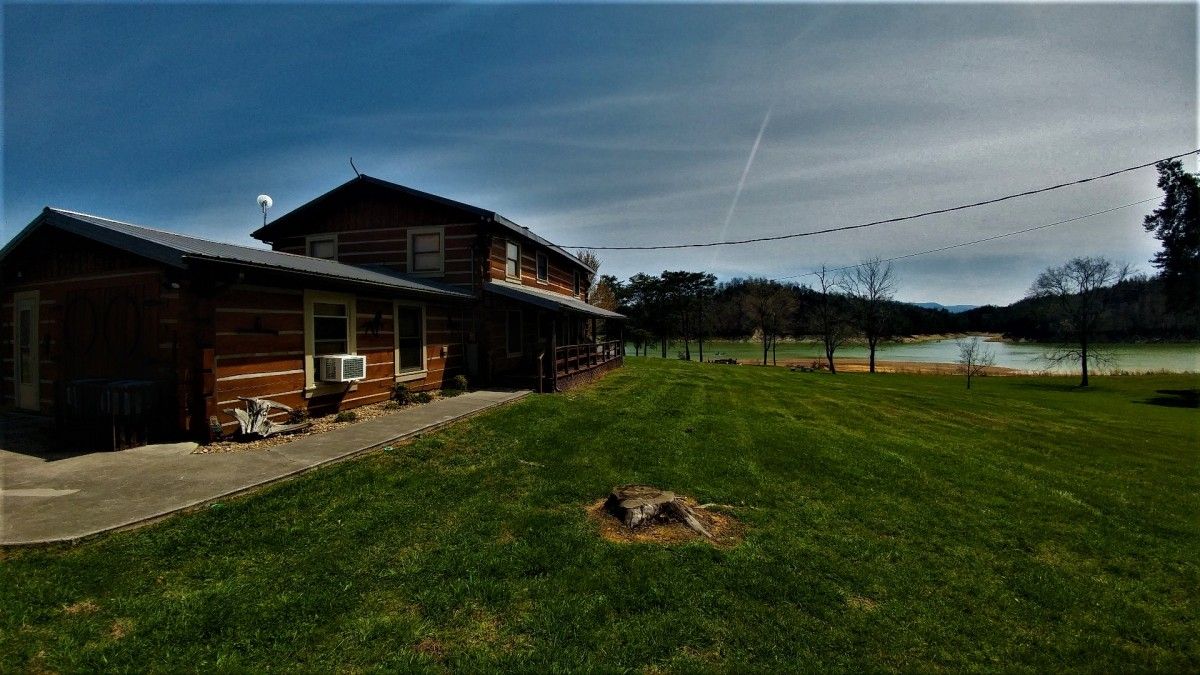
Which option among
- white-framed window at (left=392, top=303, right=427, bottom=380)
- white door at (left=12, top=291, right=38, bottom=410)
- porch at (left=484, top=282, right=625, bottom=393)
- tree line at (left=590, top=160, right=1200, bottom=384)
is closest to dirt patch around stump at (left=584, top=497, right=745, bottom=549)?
white-framed window at (left=392, top=303, right=427, bottom=380)

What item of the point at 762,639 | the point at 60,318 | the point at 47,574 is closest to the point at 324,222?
the point at 60,318

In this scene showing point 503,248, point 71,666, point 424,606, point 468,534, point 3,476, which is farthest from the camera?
point 503,248

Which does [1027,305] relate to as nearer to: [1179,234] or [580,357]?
[1179,234]

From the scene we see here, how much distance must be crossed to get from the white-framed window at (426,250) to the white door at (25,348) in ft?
27.8

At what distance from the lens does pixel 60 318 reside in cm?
884

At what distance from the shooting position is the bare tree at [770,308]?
46531 mm

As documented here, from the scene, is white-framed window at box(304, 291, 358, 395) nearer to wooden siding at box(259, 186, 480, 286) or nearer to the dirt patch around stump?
wooden siding at box(259, 186, 480, 286)

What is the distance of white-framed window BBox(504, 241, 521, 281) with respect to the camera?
640 inches

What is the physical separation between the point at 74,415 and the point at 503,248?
11.2 metres

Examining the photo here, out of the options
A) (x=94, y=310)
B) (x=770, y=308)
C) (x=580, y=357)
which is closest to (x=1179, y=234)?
(x=770, y=308)

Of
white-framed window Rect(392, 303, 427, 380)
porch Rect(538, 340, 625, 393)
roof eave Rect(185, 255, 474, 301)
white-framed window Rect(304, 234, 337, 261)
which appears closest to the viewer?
roof eave Rect(185, 255, 474, 301)

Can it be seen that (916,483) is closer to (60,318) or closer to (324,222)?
(60,318)

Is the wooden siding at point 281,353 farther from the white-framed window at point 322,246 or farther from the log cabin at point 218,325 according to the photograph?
the white-framed window at point 322,246

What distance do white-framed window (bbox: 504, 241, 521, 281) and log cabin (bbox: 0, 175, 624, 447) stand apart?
1122mm
